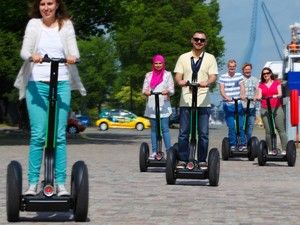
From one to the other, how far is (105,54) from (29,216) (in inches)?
3466

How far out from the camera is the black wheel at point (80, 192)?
776 cm

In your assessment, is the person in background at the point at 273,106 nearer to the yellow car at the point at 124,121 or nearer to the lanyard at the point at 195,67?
the lanyard at the point at 195,67

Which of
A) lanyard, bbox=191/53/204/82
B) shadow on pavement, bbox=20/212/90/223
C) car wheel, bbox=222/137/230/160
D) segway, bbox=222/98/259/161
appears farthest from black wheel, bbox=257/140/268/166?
shadow on pavement, bbox=20/212/90/223

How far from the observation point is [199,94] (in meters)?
12.6

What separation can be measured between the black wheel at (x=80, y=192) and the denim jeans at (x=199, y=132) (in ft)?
15.0

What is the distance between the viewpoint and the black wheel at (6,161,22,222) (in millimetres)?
7824

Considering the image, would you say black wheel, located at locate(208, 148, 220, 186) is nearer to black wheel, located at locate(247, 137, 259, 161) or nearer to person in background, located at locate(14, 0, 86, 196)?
person in background, located at locate(14, 0, 86, 196)

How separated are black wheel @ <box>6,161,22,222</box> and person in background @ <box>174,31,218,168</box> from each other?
4561 millimetres

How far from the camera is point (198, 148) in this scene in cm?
1252

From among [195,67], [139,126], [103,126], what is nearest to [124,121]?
[139,126]

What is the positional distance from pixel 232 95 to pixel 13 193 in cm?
1119

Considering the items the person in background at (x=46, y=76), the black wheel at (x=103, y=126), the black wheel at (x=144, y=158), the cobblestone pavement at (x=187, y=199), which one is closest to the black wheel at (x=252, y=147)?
the cobblestone pavement at (x=187, y=199)

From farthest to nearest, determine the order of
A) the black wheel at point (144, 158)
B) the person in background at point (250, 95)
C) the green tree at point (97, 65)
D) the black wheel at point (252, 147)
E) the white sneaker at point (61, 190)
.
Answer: the green tree at point (97, 65)
the person in background at point (250, 95)
the black wheel at point (252, 147)
the black wheel at point (144, 158)
the white sneaker at point (61, 190)

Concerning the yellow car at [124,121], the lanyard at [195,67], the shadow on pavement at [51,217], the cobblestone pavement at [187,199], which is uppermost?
the lanyard at [195,67]
